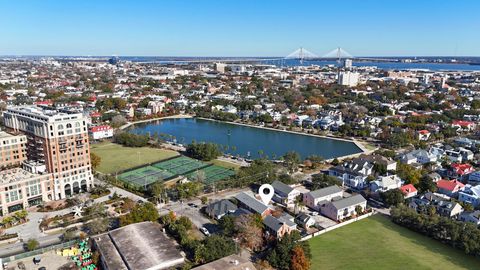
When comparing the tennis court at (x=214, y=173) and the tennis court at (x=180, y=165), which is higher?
the tennis court at (x=214, y=173)

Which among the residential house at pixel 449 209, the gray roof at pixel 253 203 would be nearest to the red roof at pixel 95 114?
the gray roof at pixel 253 203

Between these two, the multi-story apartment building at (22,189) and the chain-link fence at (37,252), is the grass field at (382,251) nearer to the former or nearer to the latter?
the chain-link fence at (37,252)

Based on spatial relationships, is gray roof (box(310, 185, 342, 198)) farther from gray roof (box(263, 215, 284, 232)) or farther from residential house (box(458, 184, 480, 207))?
residential house (box(458, 184, 480, 207))

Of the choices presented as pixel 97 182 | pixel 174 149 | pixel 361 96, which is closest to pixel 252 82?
pixel 361 96

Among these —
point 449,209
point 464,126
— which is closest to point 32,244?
point 449,209

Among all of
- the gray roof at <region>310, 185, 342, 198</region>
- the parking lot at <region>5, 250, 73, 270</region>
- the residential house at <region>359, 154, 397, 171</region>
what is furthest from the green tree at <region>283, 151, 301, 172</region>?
the parking lot at <region>5, 250, 73, 270</region>
